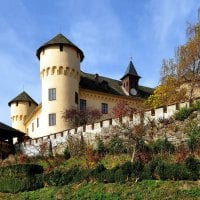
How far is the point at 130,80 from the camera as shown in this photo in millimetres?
57250

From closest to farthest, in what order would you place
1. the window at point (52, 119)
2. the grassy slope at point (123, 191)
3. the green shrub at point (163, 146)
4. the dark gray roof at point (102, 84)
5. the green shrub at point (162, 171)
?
the grassy slope at point (123, 191), the green shrub at point (162, 171), the green shrub at point (163, 146), the window at point (52, 119), the dark gray roof at point (102, 84)

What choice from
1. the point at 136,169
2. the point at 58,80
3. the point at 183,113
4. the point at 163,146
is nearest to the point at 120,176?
the point at 136,169

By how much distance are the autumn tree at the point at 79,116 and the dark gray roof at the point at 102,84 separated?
473 cm

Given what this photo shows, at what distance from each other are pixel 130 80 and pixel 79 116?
37.2ft

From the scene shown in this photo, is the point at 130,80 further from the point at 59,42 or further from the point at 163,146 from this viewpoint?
the point at 163,146

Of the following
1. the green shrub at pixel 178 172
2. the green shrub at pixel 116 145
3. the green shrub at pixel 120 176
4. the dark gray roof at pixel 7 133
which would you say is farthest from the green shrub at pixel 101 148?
the dark gray roof at pixel 7 133

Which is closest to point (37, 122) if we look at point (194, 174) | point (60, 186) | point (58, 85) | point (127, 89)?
point (58, 85)

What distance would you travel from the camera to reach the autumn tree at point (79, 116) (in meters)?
47.6

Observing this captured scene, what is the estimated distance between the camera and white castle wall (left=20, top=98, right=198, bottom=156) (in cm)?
3444

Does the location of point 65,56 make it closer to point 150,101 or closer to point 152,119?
point 150,101

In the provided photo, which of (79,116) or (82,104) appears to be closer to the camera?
(79,116)

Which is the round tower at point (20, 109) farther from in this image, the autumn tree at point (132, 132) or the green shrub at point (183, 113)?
the green shrub at point (183, 113)

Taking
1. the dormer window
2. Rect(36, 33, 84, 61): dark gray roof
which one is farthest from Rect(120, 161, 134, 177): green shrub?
the dormer window

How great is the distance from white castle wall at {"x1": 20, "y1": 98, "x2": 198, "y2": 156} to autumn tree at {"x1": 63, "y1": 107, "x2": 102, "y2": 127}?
199 inches
